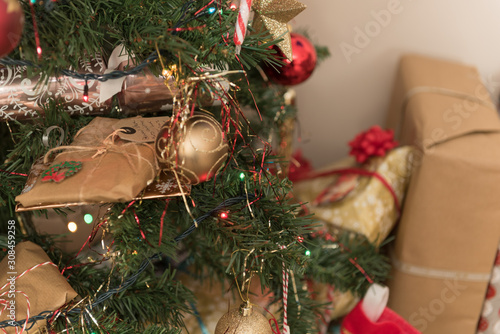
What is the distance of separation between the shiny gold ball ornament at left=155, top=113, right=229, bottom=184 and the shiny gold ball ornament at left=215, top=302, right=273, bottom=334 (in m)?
0.19

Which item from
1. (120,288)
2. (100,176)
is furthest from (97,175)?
(120,288)

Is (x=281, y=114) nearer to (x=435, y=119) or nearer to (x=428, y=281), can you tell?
(x=435, y=119)

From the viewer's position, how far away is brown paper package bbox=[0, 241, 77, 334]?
1.55 ft

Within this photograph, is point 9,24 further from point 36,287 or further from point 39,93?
point 36,287

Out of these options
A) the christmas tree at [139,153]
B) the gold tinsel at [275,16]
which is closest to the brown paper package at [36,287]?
the christmas tree at [139,153]

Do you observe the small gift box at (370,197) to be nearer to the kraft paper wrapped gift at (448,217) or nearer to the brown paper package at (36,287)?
the kraft paper wrapped gift at (448,217)

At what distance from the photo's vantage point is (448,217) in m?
0.77

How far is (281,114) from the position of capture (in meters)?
0.76

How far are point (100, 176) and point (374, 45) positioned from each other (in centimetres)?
91

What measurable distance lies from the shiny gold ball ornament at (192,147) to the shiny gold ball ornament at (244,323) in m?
0.19

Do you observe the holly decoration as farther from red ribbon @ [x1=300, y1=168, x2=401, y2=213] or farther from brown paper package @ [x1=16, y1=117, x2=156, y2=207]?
red ribbon @ [x1=300, y1=168, x2=401, y2=213]

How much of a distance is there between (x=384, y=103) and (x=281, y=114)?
0.53 meters

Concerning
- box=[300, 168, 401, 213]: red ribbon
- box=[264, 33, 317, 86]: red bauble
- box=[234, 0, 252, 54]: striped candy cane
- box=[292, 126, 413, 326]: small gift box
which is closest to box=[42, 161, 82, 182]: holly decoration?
box=[234, 0, 252, 54]: striped candy cane

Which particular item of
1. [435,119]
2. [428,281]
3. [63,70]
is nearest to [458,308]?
[428,281]
